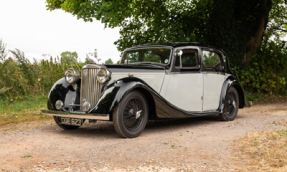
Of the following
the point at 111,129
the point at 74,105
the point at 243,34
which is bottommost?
the point at 111,129

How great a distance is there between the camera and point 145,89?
5.97 m

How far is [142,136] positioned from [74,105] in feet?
4.64

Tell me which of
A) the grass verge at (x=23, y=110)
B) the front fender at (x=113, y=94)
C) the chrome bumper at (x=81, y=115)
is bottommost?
the grass verge at (x=23, y=110)

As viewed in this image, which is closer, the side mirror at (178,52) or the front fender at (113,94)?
the front fender at (113,94)

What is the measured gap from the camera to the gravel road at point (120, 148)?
4.08 metres

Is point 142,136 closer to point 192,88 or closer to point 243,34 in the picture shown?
point 192,88

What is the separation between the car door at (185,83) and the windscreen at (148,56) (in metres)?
0.24

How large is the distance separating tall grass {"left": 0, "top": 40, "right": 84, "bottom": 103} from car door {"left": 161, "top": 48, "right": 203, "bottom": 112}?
20.2ft

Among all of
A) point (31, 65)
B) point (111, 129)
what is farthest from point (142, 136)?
point (31, 65)

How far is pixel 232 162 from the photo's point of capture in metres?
4.25

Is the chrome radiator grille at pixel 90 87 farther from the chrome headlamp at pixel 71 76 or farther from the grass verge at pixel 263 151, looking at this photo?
the grass verge at pixel 263 151

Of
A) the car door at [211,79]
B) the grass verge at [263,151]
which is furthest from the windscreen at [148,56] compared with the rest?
the grass verge at [263,151]

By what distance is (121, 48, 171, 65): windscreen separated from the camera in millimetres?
6996

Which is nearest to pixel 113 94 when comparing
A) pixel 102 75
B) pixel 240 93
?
pixel 102 75
